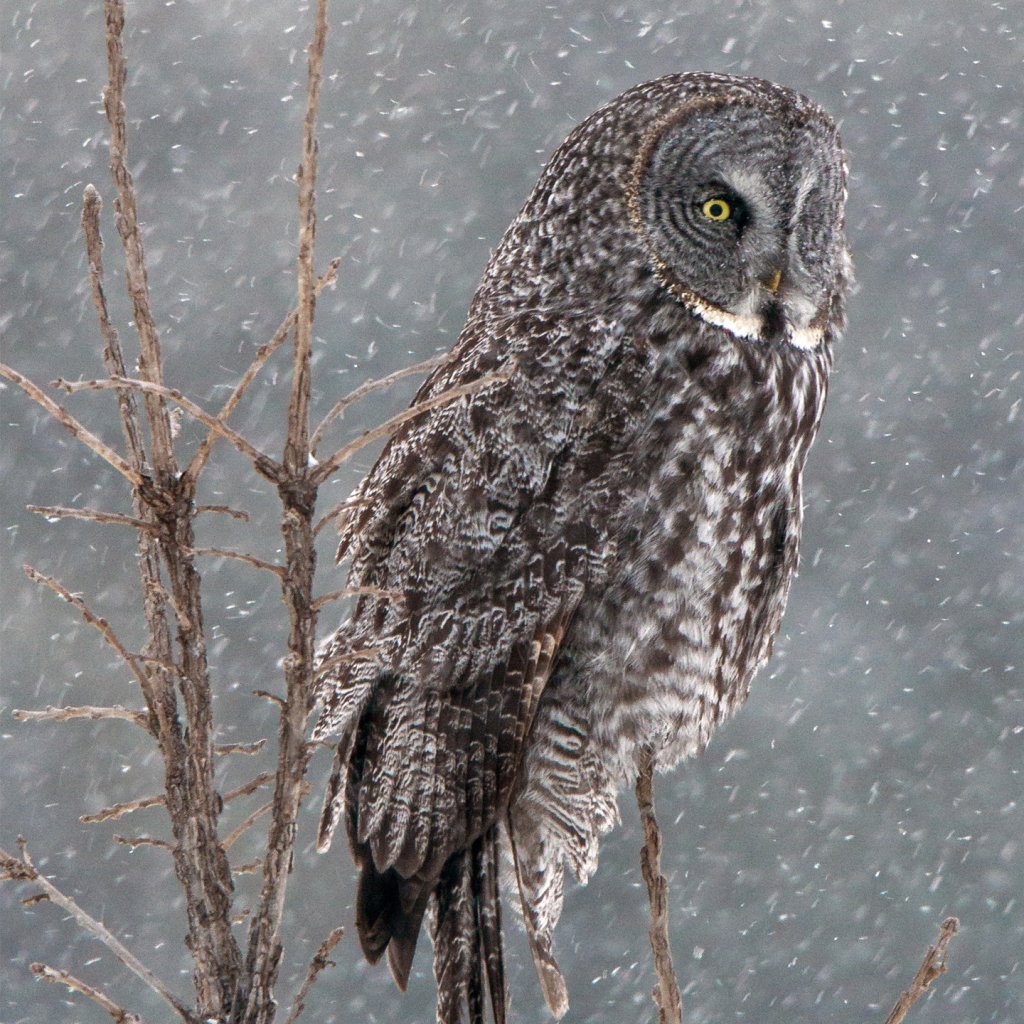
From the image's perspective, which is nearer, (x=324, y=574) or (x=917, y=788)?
(x=324, y=574)

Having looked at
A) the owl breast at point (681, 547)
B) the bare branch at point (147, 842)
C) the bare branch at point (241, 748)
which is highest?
the owl breast at point (681, 547)

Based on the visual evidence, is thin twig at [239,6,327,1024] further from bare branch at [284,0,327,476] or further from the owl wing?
the owl wing

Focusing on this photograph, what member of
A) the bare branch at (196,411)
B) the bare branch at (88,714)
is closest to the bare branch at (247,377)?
the bare branch at (196,411)

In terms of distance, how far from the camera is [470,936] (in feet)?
6.09

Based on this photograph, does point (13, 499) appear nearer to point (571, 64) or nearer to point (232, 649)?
point (232, 649)

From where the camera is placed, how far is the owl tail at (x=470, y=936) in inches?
71.2

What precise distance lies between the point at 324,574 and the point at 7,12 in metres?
18.1

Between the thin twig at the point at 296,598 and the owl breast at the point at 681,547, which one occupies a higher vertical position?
the owl breast at the point at 681,547

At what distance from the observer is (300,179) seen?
119 centimetres

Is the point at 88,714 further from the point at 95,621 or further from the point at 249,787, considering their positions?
the point at 249,787

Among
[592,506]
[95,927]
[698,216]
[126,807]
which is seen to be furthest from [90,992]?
[698,216]

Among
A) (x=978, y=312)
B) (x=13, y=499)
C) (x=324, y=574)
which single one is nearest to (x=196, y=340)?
(x=13, y=499)

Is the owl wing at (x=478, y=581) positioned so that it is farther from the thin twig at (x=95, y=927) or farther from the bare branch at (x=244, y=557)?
the bare branch at (x=244, y=557)

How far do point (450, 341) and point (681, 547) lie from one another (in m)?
16.2
